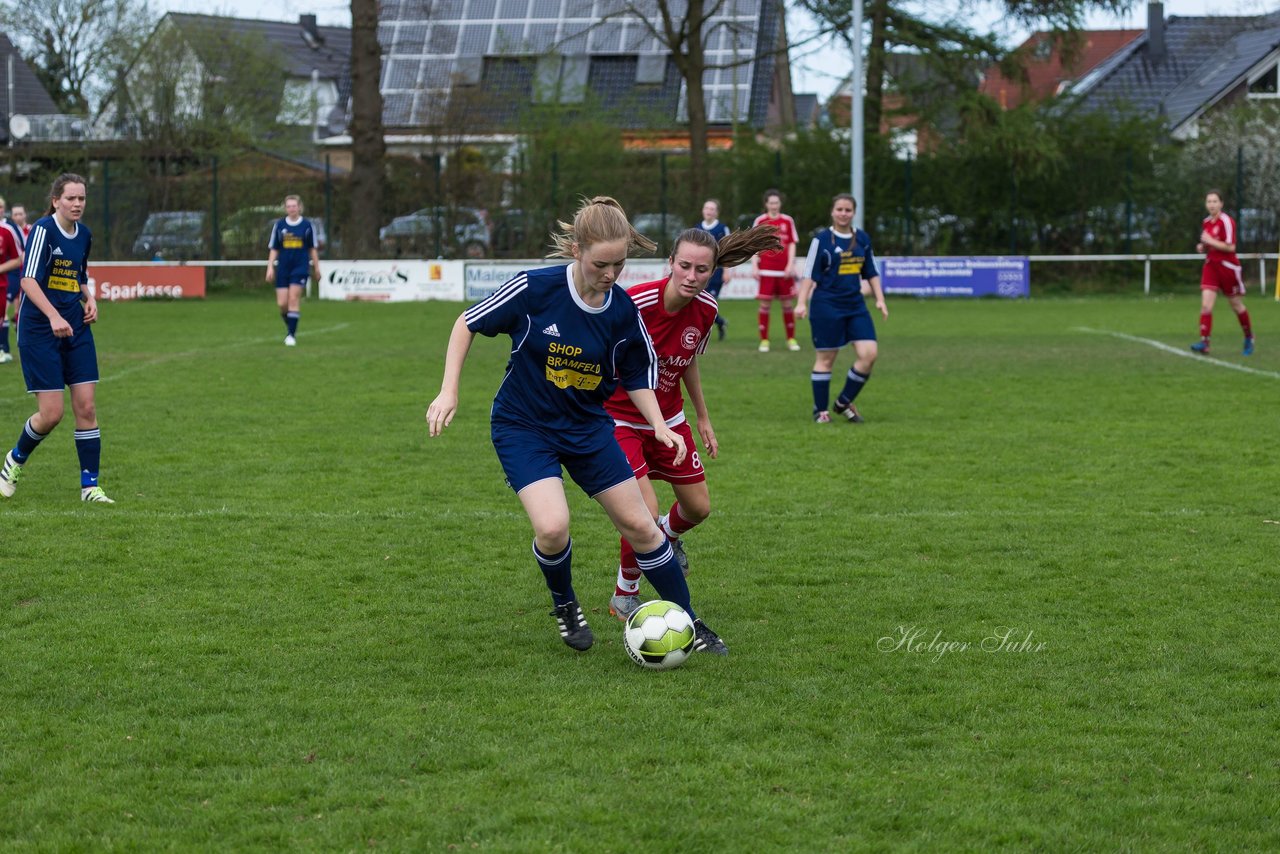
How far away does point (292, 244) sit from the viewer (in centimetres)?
1897

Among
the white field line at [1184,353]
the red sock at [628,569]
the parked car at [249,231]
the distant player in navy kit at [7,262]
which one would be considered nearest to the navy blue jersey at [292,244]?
the distant player in navy kit at [7,262]

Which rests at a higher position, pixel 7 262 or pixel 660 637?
pixel 7 262

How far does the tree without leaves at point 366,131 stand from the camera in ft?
95.6

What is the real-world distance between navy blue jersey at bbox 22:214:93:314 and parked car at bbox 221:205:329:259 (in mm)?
22161

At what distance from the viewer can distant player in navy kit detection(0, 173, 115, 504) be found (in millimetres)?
7898

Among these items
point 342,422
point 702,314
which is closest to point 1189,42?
point 342,422

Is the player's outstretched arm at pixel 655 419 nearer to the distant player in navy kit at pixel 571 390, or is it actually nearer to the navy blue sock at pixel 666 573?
the distant player in navy kit at pixel 571 390

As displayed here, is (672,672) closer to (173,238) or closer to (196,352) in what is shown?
(196,352)

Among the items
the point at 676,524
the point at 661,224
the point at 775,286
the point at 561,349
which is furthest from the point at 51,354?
the point at 661,224

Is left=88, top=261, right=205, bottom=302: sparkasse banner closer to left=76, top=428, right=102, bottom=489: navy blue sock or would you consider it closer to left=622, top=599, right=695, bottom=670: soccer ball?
left=76, top=428, right=102, bottom=489: navy blue sock

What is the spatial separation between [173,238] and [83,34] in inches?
727

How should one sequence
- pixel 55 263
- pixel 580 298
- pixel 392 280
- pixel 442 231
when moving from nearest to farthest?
pixel 580 298 < pixel 55 263 < pixel 392 280 < pixel 442 231

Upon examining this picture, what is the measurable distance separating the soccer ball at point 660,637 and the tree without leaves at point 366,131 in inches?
1004

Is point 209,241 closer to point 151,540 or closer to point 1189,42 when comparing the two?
point 151,540
